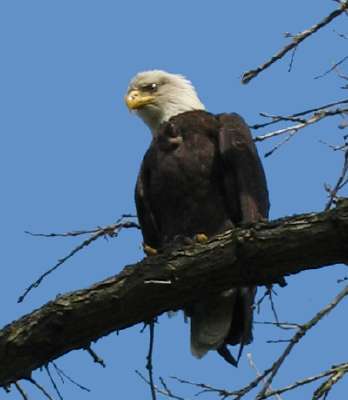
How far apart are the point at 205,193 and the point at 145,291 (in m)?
1.46

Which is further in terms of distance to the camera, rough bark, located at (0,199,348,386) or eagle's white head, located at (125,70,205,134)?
eagle's white head, located at (125,70,205,134)

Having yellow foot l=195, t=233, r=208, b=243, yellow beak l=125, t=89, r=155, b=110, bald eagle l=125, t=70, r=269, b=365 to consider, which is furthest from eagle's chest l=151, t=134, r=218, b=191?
yellow beak l=125, t=89, r=155, b=110

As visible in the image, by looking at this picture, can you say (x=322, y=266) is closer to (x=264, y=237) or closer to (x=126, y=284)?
(x=264, y=237)

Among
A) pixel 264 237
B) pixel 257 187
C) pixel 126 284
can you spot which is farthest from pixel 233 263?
pixel 257 187

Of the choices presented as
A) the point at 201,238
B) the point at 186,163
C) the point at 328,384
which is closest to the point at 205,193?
the point at 186,163

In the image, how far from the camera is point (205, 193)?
5.43 m

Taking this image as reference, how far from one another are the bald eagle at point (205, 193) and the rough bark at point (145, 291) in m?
0.95

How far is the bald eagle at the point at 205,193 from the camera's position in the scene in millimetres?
5105

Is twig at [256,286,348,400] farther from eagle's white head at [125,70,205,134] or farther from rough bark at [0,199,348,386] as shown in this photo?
eagle's white head at [125,70,205,134]

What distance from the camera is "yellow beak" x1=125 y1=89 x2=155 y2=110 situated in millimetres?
6441

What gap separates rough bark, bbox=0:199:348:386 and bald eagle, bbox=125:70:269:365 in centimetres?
95

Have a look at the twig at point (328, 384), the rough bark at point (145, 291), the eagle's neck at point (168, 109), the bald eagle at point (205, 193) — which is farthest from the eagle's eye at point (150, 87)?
the twig at point (328, 384)

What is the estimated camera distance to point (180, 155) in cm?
552

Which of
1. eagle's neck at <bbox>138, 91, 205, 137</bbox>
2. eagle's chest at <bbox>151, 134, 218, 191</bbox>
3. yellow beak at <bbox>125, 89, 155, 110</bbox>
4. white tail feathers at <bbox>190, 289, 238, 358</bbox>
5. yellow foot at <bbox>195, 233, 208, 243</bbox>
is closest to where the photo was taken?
yellow foot at <bbox>195, 233, 208, 243</bbox>
